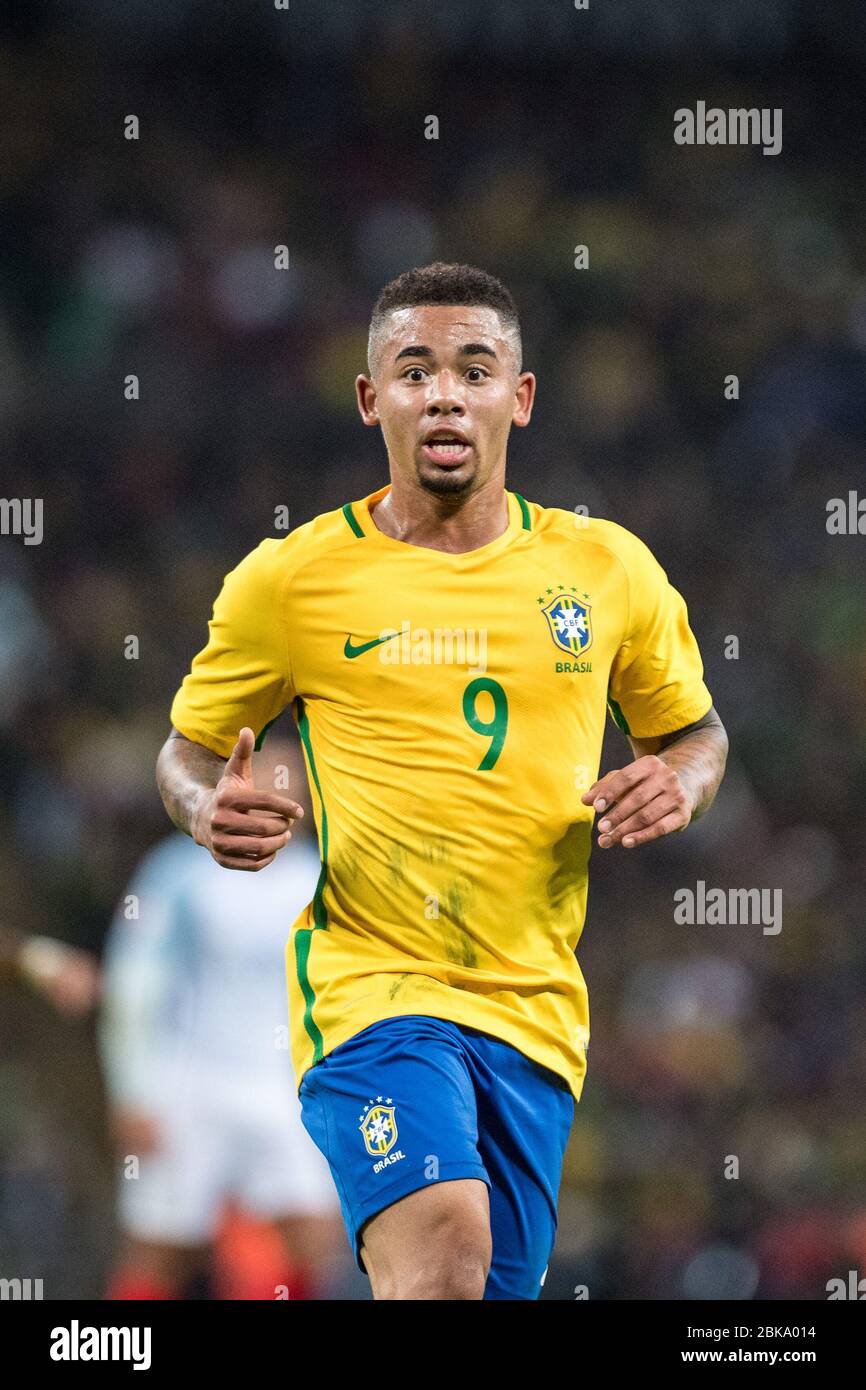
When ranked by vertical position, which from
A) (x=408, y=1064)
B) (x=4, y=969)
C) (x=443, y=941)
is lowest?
(x=408, y=1064)

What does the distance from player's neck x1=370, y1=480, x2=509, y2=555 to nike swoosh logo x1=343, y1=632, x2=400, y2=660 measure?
272mm

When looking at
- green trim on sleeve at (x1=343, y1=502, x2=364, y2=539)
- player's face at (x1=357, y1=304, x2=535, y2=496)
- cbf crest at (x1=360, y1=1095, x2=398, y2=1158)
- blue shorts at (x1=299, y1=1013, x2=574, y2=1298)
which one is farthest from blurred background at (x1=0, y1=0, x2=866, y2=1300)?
player's face at (x1=357, y1=304, x2=535, y2=496)

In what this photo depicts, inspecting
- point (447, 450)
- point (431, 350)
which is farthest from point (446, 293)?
point (447, 450)

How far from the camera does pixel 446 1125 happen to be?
11.4ft

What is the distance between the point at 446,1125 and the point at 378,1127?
13 centimetres

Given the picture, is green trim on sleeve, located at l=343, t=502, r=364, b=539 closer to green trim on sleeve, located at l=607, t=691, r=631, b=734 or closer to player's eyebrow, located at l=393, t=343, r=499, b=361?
player's eyebrow, located at l=393, t=343, r=499, b=361

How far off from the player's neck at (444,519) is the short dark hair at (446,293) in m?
0.29

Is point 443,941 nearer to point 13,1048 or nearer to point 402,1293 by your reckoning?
point 402,1293

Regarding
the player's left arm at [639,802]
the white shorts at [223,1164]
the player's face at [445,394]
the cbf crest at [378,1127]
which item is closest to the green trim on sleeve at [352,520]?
the player's face at [445,394]

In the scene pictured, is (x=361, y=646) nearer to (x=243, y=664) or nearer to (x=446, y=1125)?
(x=243, y=664)

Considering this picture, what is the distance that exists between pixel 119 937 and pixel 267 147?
199 inches

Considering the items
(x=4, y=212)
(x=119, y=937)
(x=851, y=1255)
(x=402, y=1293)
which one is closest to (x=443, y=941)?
(x=402, y=1293)

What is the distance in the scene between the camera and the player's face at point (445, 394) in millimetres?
3969

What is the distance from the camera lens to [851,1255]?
6965 mm
